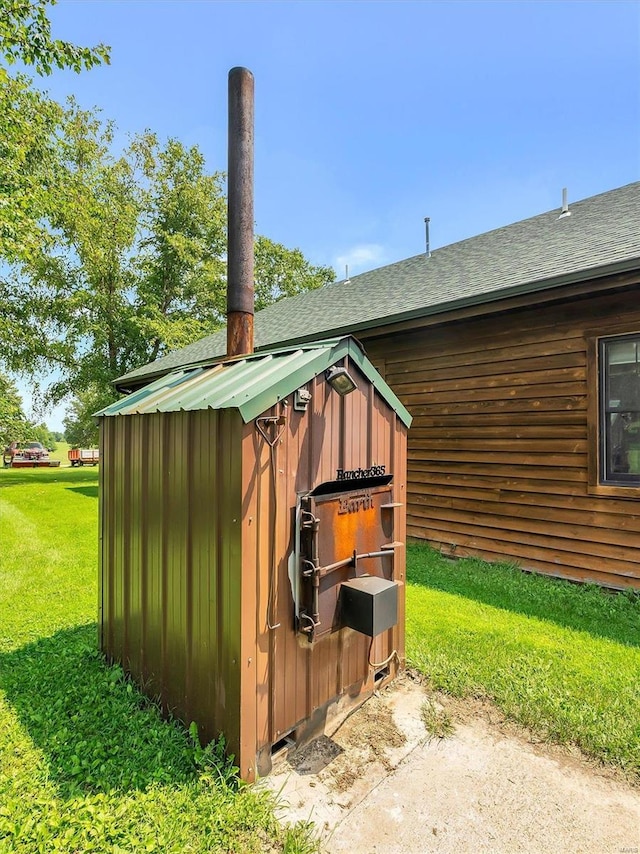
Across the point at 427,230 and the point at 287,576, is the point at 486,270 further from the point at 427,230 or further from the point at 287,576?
the point at 287,576

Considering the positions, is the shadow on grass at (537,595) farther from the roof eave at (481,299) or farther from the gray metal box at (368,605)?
the roof eave at (481,299)

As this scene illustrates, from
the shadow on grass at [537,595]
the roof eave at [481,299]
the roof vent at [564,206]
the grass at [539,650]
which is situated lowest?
the shadow on grass at [537,595]

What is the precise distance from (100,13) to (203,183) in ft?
59.5

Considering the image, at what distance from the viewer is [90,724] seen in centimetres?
245

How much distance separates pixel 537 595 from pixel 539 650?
1471mm

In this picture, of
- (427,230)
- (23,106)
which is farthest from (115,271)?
(427,230)

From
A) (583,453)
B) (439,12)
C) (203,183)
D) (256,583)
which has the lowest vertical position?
(256,583)

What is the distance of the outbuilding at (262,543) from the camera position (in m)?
2.05

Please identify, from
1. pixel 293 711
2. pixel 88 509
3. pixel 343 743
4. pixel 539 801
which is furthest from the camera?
pixel 88 509

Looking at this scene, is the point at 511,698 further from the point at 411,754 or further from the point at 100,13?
the point at 100,13

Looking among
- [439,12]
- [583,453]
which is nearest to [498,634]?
[583,453]

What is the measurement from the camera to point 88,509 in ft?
31.9

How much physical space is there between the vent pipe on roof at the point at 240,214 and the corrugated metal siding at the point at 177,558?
1113 mm

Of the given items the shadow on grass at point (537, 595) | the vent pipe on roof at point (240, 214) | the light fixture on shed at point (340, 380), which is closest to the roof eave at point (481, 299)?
the vent pipe on roof at point (240, 214)
